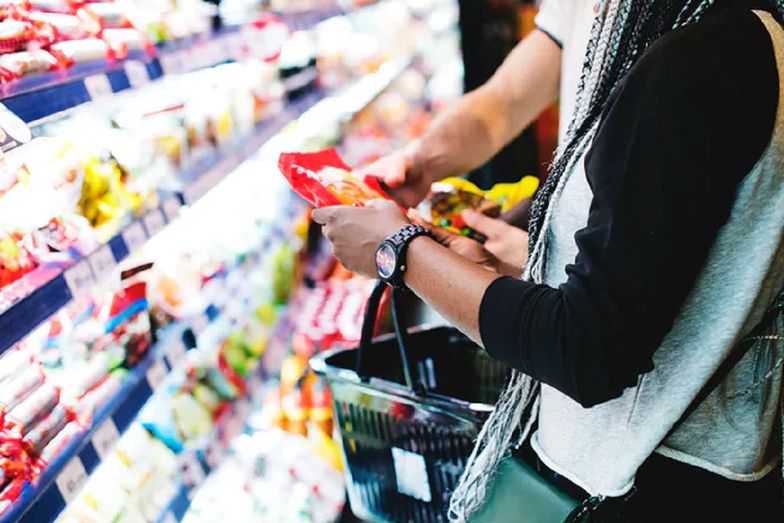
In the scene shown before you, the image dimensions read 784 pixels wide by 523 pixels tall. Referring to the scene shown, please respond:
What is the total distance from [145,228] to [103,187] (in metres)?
0.12

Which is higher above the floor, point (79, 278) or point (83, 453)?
point (79, 278)

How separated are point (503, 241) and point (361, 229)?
0.43m

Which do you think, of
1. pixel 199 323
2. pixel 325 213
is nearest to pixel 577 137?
pixel 325 213

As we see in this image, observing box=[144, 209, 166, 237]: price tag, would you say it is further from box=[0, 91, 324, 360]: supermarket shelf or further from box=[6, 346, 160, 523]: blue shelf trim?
box=[6, 346, 160, 523]: blue shelf trim

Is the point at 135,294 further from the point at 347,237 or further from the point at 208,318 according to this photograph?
the point at 347,237

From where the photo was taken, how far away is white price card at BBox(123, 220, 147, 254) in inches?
53.7

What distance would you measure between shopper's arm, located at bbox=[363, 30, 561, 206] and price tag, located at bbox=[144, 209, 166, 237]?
469 mm

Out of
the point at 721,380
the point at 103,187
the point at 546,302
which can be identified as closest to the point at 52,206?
the point at 103,187

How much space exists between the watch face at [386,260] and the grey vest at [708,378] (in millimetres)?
218

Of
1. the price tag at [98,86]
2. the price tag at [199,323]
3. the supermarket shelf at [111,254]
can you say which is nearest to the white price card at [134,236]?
the supermarket shelf at [111,254]

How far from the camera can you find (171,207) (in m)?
1.54

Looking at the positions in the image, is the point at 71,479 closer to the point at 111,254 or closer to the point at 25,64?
the point at 111,254

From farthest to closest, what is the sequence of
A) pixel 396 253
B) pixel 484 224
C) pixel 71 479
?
pixel 484 224 → pixel 71 479 → pixel 396 253

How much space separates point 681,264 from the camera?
80cm
